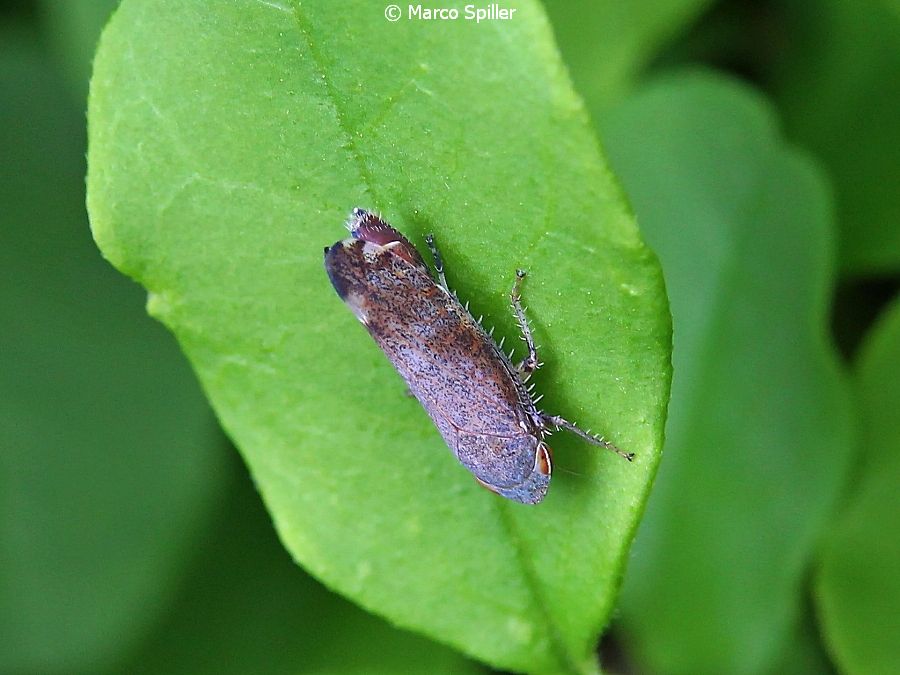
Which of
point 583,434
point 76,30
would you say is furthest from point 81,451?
point 583,434

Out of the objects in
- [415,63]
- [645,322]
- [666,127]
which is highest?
[415,63]

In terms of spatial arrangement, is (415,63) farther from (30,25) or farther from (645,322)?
(30,25)

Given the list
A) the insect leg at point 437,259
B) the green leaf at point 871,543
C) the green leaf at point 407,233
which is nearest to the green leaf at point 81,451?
the green leaf at point 407,233

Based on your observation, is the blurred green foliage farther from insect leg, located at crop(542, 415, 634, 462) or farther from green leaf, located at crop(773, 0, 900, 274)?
insect leg, located at crop(542, 415, 634, 462)

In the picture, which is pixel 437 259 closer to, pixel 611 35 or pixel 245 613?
pixel 611 35

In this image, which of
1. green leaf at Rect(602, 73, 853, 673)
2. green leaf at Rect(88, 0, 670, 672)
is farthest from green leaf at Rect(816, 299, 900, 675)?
green leaf at Rect(88, 0, 670, 672)

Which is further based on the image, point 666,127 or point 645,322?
point 666,127

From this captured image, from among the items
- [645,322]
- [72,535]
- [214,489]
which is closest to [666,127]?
[645,322]
